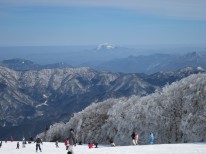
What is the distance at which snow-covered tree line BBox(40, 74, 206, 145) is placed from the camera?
6138 cm

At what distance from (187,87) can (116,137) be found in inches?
663

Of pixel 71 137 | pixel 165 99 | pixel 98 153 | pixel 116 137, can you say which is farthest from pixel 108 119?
pixel 71 137

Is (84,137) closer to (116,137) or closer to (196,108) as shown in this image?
(116,137)

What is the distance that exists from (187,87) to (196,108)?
5852 mm

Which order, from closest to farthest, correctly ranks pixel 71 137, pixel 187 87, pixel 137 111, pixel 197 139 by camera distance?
pixel 71 137, pixel 197 139, pixel 187 87, pixel 137 111

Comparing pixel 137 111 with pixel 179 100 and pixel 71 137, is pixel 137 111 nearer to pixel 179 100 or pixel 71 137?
pixel 179 100

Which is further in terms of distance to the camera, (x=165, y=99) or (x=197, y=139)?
(x=165, y=99)

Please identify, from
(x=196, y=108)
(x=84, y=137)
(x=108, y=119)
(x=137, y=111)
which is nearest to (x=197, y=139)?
(x=196, y=108)

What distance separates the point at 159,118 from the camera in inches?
2694

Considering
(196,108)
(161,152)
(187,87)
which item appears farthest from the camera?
(187,87)

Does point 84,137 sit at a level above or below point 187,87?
below

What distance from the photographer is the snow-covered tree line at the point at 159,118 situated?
61.4m

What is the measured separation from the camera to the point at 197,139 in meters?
58.8

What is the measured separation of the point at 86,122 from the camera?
8344 centimetres
